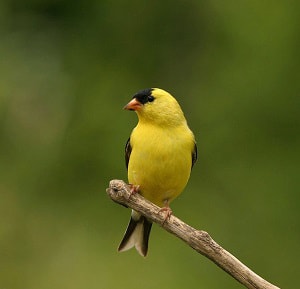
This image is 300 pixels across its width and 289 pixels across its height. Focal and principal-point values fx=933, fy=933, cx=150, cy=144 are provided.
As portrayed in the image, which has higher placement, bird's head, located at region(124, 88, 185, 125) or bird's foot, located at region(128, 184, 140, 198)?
bird's head, located at region(124, 88, 185, 125)

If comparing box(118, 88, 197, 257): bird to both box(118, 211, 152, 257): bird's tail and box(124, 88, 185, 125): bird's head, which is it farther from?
box(118, 211, 152, 257): bird's tail

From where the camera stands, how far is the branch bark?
398cm

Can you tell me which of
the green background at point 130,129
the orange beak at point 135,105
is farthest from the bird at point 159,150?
the green background at point 130,129

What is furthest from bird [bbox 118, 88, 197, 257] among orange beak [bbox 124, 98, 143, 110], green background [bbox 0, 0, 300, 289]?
green background [bbox 0, 0, 300, 289]


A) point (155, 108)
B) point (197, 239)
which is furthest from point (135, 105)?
point (197, 239)

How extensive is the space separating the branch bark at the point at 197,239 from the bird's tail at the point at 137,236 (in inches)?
30.6

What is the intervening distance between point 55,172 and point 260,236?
1.98 meters

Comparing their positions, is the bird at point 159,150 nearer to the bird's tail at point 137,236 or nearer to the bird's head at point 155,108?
the bird's head at point 155,108

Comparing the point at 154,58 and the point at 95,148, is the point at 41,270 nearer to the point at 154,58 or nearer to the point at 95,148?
the point at 95,148

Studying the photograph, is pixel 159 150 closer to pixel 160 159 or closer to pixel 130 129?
pixel 160 159

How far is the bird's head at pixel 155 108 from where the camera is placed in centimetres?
479

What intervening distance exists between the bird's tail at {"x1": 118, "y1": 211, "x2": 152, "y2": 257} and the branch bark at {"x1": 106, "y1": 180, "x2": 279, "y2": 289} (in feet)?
2.55

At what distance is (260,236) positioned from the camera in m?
7.83

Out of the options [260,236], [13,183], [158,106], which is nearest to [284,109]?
[260,236]
